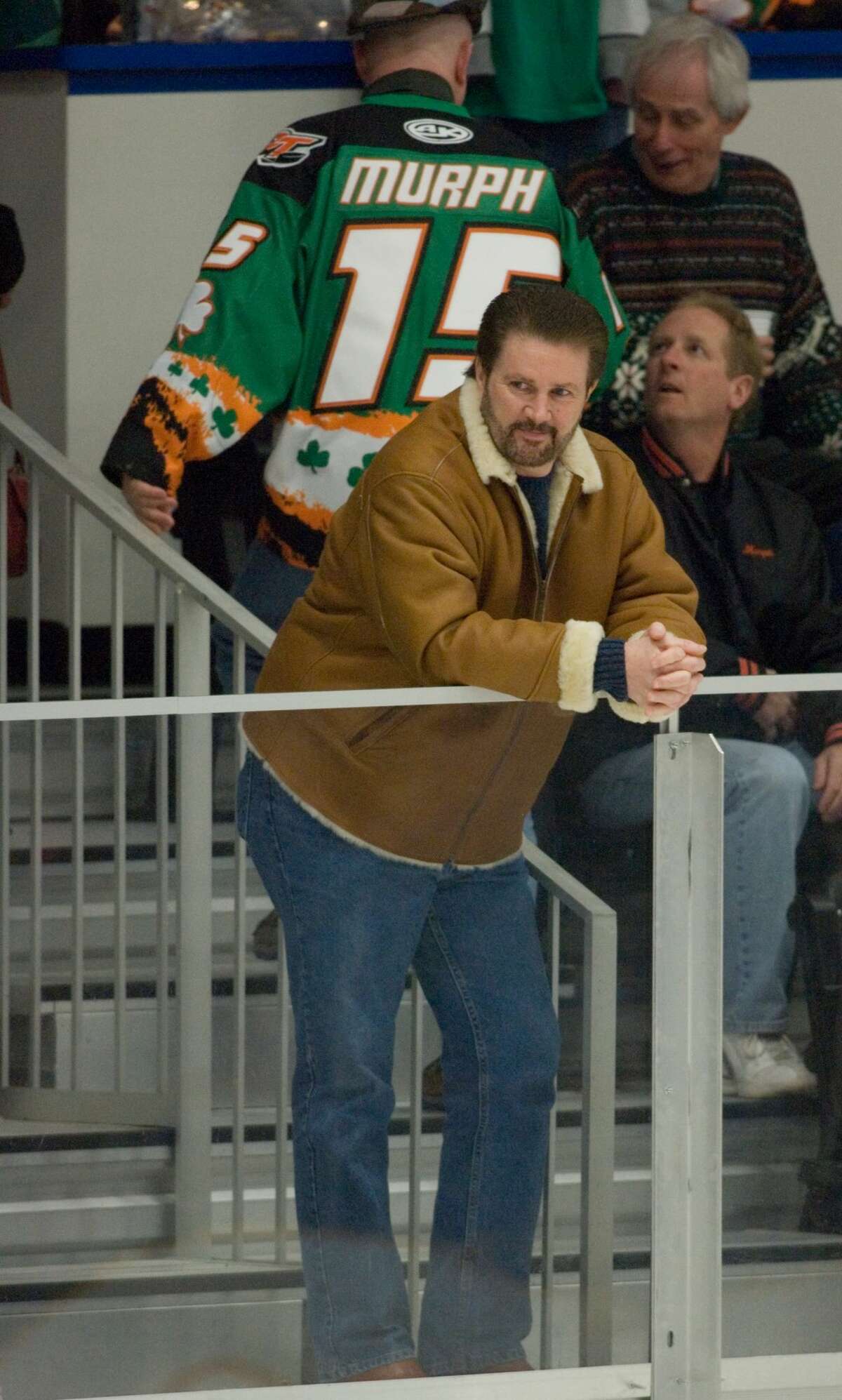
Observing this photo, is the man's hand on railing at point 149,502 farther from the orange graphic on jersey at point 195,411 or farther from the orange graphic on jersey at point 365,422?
the orange graphic on jersey at point 365,422

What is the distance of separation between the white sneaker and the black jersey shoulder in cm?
132

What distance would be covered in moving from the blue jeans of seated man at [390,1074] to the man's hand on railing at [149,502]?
2.46 feet

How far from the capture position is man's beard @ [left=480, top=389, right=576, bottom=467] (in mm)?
2131

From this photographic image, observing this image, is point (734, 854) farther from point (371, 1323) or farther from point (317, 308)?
point (317, 308)

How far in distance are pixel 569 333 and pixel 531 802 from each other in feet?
1.71

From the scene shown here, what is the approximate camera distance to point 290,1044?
6.79 feet

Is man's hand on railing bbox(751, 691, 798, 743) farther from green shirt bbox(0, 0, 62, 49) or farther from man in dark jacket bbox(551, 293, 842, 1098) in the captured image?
green shirt bbox(0, 0, 62, 49)

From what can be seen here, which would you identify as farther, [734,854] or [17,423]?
[17,423]

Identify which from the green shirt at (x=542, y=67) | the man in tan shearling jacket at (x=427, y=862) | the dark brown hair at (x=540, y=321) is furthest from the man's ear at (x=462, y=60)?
the green shirt at (x=542, y=67)

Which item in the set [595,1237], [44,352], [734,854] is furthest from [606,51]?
[595,1237]

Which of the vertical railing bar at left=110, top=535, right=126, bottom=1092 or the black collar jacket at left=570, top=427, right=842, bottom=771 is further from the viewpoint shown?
the black collar jacket at left=570, top=427, right=842, bottom=771

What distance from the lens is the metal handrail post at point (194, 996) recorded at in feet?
6.72

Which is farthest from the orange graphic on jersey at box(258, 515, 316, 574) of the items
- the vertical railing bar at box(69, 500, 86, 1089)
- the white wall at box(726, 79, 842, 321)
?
the white wall at box(726, 79, 842, 321)

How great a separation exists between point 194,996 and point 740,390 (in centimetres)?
150
